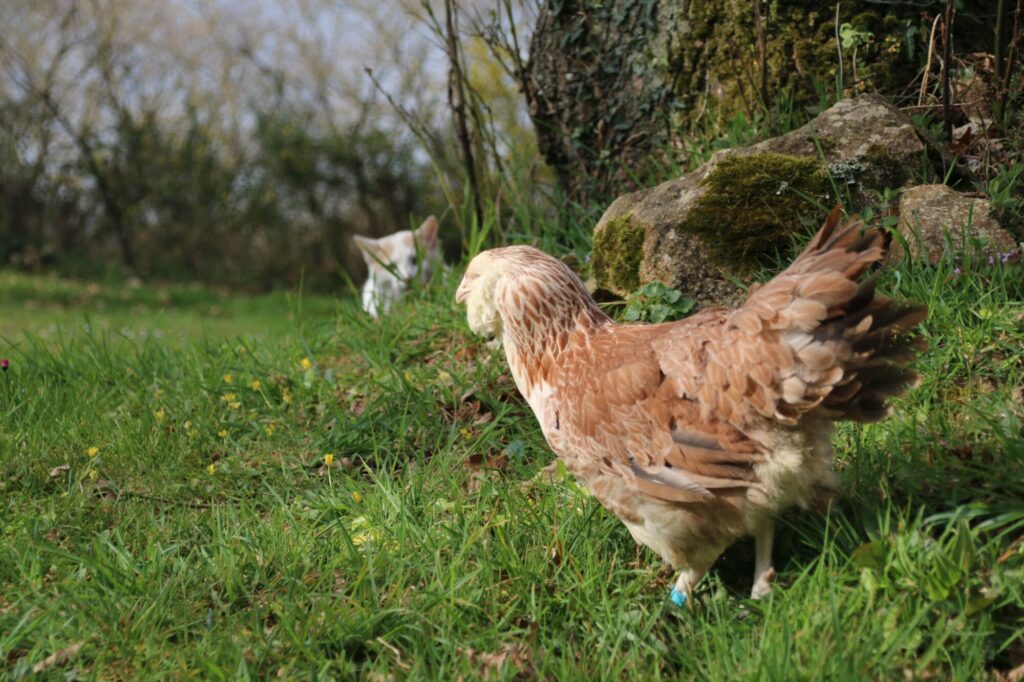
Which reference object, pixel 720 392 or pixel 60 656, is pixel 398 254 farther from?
pixel 720 392

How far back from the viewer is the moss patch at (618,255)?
13.5ft

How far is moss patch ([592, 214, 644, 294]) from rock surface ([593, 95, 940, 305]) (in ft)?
0.04

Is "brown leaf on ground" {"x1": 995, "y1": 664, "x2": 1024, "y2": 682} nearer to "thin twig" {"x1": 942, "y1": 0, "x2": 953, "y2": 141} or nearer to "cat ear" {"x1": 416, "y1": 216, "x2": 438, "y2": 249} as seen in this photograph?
"thin twig" {"x1": 942, "y1": 0, "x2": 953, "y2": 141}

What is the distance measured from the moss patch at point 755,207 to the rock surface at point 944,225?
36 cm

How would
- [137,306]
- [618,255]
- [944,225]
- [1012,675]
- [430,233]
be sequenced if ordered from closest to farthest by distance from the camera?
[1012,675] → [944,225] → [618,255] → [430,233] → [137,306]

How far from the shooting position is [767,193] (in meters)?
3.89

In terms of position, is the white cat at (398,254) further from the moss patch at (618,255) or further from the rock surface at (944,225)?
the rock surface at (944,225)

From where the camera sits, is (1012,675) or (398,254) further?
(398,254)

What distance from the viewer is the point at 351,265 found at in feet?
50.9

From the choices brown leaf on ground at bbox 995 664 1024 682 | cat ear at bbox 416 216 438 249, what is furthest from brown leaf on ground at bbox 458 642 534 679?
cat ear at bbox 416 216 438 249

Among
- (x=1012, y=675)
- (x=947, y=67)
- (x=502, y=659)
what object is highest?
(x=947, y=67)

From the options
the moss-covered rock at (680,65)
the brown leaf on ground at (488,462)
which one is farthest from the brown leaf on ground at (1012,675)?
the moss-covered rock at (680,65)

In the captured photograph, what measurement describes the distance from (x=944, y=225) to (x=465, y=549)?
2.32m

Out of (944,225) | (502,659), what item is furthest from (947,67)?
(502,659)
